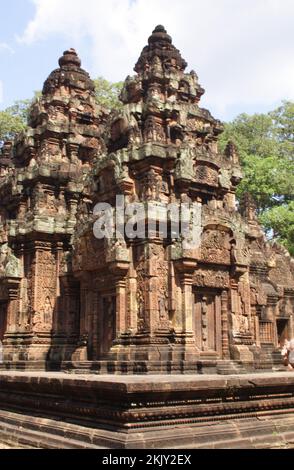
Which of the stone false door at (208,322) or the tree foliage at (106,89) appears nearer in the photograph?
the stone false door at (208,322)

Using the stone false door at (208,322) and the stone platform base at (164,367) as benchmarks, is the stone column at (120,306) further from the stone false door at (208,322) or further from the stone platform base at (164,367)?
the stone false door at (208,322)

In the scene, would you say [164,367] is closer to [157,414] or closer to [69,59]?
[157,414]

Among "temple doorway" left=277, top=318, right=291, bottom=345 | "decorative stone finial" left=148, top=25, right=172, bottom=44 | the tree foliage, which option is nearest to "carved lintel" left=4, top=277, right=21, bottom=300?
"decorative stone finial" left=148, top=25, right=172, bottom=44

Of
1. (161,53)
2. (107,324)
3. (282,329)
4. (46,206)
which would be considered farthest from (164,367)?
(282,329)

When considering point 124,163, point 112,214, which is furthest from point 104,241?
point 124,163

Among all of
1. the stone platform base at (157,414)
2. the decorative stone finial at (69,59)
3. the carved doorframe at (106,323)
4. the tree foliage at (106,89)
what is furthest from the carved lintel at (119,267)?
the tree foliage at (106,89)

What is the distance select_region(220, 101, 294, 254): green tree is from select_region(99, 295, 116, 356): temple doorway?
14333 mm

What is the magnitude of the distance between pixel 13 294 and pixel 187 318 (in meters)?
5.59

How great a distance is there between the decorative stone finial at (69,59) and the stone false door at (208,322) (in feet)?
30.2

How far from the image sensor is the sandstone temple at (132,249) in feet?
33.3

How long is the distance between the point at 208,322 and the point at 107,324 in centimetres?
200

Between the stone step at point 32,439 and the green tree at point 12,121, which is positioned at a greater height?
the green tree at point 12,121

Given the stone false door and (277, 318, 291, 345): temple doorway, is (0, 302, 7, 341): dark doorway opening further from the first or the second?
(277, 318, 291, 345): temple doorway

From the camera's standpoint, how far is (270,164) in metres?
25.6
